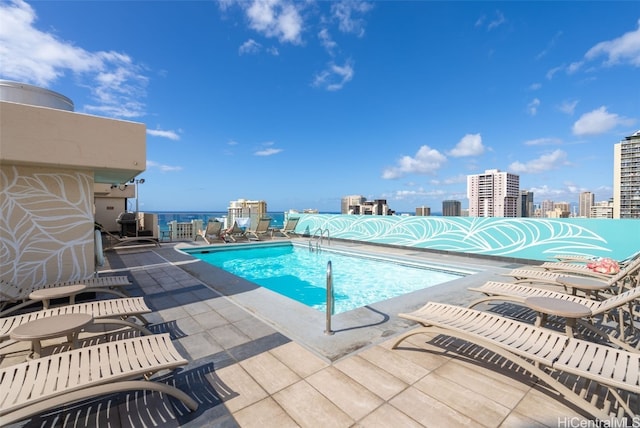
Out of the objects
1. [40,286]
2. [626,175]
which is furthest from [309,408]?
[626,175]

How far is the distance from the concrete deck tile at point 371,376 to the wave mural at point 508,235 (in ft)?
24.1

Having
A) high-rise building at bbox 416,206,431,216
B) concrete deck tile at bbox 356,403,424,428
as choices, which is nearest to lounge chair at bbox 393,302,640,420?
concrete deck tile at bbox 356,403,424,428

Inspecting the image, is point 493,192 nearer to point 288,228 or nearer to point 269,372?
point 288,228

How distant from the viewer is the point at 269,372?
2.29 m

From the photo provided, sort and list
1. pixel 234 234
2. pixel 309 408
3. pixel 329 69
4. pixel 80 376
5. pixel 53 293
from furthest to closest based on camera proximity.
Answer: pixel 329 69 → pixel 234 234 → pixel 53 293 → pixel 309 408 → pixel 80 376

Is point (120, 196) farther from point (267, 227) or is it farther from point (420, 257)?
point (420, 257)

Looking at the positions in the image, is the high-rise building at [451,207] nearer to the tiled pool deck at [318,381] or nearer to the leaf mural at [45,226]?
the tiled pool deck at [318,381]

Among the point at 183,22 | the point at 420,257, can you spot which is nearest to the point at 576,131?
the point at 420,257

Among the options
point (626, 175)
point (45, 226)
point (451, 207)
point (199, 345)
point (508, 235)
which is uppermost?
point (626, 175)

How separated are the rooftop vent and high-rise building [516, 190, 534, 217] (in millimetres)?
31891

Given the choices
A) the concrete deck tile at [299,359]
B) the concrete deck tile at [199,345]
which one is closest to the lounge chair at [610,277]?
the concrete deck tile at [299,359]

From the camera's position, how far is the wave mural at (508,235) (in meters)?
6.52

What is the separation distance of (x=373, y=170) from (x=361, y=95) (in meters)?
12.9

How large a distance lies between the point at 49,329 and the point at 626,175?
41.4 meters
